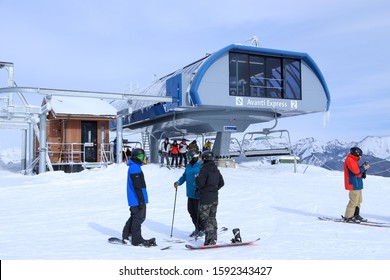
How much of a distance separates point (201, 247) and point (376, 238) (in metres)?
3.11

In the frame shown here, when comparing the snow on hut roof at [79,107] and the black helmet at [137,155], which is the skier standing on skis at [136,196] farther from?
the snow on hut roof at [79,107]

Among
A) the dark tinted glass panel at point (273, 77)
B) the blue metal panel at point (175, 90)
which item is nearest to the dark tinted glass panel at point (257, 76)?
the dark tinted glass panel at point (273, 77)

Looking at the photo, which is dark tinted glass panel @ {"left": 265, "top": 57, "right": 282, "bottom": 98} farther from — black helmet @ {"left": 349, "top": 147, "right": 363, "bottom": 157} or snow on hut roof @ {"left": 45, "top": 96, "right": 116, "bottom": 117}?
black helmet @ {"left": 349, "top": 147, "right": 363, "bottom": 157}

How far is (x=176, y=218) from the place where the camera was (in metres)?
10.3

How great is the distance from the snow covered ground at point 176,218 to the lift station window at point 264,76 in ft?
15.6

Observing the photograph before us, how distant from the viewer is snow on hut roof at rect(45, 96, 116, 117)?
22.7 metres

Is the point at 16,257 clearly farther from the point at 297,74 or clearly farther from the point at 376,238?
the point at 297,74

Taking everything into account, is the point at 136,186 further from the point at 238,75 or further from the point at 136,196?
the point at 238,75

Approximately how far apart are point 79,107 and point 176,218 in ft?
48.0

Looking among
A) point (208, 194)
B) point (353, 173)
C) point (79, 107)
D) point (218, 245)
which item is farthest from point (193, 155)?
point (79, 107)

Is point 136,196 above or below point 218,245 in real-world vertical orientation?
above

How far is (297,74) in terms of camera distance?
22.5 metres

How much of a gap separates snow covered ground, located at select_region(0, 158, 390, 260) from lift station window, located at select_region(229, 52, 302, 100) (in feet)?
15.6

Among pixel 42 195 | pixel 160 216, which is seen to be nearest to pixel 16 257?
pixel 160 216
